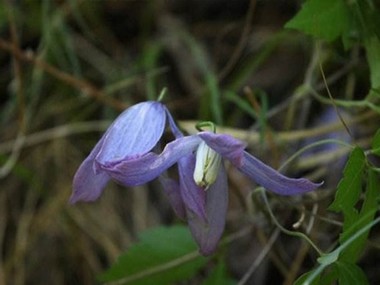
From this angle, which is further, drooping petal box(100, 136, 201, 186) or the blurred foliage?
the blurred foliage

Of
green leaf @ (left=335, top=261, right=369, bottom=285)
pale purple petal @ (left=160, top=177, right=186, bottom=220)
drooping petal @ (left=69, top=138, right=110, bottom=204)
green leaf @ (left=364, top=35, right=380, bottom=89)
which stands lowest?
green leaf @ (left=335, top=261, right=369, bottom=285)

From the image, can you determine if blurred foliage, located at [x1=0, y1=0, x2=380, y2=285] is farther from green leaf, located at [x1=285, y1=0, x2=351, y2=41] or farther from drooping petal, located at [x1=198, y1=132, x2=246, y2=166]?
drooping petal, located at [x1=198, y1=132, x2=246, y2=166]

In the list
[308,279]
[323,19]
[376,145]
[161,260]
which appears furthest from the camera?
[161,260]

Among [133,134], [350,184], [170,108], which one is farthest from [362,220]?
[170,108]

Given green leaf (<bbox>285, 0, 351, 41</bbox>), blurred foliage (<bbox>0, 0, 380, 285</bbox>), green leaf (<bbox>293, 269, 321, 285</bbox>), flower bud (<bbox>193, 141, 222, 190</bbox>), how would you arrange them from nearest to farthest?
green leaf (<bbox>293, 269, 321, 285</bbox>), flower bud (<bbox>193, 141, 222, 190</bbox>), green leaf (<bbox>285, 0, 351, 41</bbox>), blurred foliage (<bbox>0, 0, 380, 285</bbox>)

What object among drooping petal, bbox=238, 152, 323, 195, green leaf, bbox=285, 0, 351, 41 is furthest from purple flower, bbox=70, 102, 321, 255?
green leaf, bbox=285, 0, 351, 41

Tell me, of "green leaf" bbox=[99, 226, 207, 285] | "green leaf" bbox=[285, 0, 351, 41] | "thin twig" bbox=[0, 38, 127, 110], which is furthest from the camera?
"thin twig" bbox=[0, 38, 127, 110]

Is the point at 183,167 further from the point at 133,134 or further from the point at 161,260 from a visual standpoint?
the point at 161,260

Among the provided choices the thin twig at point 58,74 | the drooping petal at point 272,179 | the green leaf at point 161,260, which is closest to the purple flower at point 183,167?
the drooping petal at point 272,179
